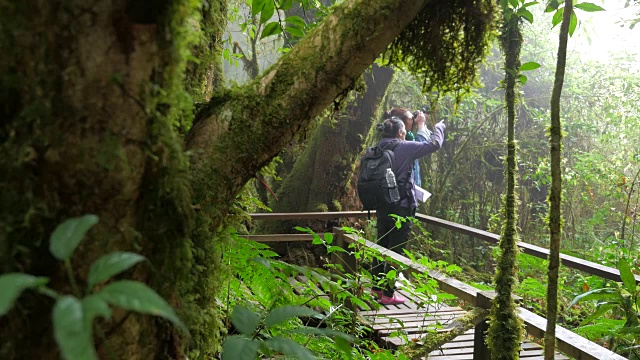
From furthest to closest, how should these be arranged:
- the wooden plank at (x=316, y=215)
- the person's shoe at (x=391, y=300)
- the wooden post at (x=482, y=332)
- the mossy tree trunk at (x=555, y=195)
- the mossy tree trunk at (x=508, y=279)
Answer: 1. the wooden plank at (x=316, y=215)
2. the person's shoe at (x=391, y=300)
3. the wooden post at (x=482, y=332)
4. the mossy tree trunk at (x=508, y=279)
5. the mossy tree trunk at (x=555, y=195)

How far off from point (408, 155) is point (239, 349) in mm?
4221

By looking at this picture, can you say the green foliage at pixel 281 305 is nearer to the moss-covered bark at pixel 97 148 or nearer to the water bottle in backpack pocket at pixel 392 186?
the moss-covered bark at pixel 97 148

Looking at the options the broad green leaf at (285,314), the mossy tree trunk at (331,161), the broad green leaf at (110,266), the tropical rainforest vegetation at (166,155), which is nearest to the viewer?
the broad green leaf at (110,266)

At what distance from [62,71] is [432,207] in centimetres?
972

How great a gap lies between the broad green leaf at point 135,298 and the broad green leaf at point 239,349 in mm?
258

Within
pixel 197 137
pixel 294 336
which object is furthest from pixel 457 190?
pixel 197 137

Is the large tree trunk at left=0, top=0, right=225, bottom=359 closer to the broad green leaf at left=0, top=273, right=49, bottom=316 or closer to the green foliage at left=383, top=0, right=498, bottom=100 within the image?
the broad green leaf at left=0, top=273, right=49, bottom=316

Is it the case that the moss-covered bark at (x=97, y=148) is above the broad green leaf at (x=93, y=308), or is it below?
above

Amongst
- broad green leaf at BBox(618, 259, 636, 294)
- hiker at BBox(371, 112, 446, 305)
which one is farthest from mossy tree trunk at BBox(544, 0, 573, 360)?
hiker at BBox(371, 112, 446, 305)

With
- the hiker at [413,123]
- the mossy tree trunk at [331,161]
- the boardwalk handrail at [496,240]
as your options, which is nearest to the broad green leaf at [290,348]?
the boardwalk handrail at [496,240]

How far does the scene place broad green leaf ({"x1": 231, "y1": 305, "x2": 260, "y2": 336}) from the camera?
827mm

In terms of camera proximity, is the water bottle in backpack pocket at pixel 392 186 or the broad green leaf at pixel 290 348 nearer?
the broad green leaf at pixel 290 348

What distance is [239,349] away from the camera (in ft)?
2.51

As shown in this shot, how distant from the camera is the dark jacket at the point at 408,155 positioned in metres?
4.71
